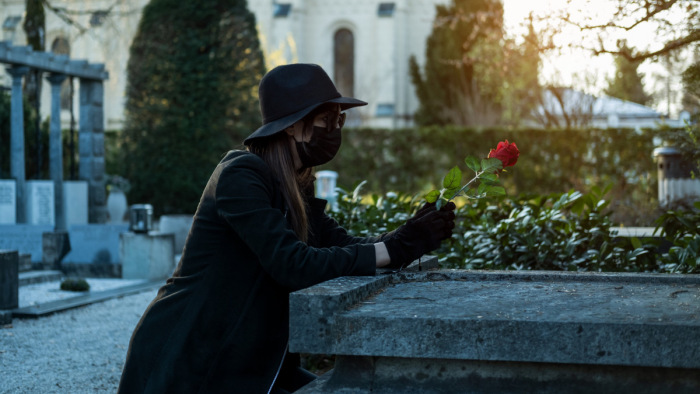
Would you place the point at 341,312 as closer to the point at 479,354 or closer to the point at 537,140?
the point at 479,354

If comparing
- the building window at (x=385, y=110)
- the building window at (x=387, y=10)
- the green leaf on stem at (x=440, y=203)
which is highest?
the building window at (x=387, y=10)

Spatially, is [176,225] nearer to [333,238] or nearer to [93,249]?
[93,249]

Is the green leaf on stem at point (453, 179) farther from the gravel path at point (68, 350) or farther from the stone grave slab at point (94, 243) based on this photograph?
the stone grave slab at point (94, 243)

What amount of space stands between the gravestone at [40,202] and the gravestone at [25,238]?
69 cm

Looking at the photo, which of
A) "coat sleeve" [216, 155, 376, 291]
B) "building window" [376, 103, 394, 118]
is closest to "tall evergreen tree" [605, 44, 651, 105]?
"building window" [376, 103, 394, 118]

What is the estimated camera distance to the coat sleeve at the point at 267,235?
7.47 ft

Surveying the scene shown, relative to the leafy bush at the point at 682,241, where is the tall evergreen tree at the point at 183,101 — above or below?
above

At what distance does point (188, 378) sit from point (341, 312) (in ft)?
2.04

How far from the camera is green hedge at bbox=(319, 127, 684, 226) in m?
15.5

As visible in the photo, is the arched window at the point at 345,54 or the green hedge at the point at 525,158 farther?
the arched window at the point at 345,54

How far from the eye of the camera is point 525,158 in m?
16.8

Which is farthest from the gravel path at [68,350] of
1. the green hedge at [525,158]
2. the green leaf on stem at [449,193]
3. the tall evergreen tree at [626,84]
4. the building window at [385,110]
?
the building window at [385,110]

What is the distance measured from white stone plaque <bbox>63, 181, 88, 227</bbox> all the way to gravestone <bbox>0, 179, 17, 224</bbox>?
90 cm

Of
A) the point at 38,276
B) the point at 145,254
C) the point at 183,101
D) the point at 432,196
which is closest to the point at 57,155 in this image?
the point at 38,276
